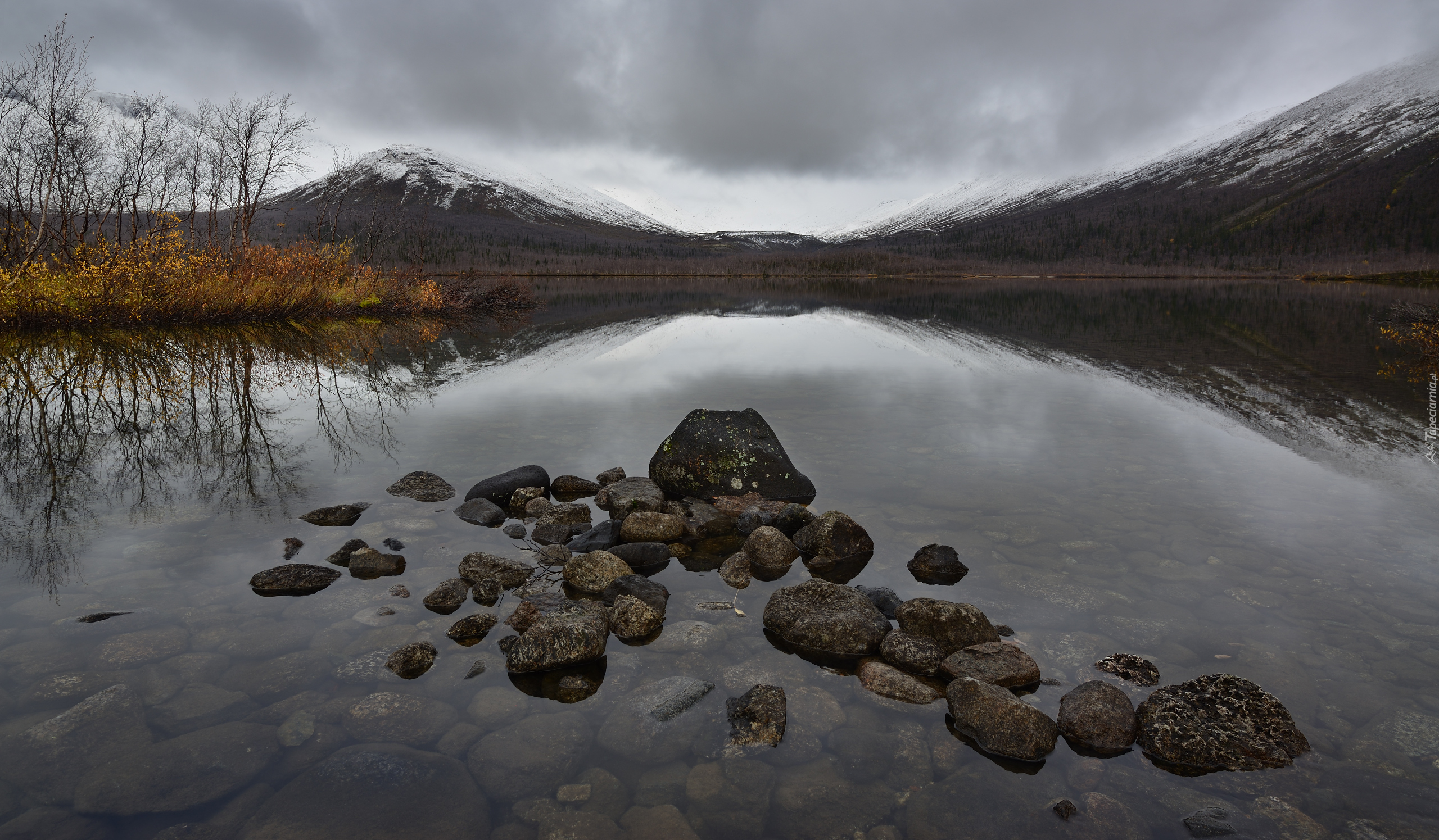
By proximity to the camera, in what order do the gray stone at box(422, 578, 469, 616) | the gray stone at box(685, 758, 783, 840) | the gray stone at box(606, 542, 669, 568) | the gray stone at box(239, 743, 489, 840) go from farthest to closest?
1. the gray stone at box(606, 542, 669, 568)
2. the gray stone at box(422, 578, 469, 616)
3. the gray stone at box(685, 758, 783, 840)
4. the gray stone at box(239, 743, 489, 840)

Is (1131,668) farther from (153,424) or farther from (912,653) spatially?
(153,424)

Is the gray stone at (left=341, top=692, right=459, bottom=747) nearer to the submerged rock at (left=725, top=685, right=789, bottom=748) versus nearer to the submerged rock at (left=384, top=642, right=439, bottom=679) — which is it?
the submerged rock at (left=384, top=642, right=439, bottom=679)

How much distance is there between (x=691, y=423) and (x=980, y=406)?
812 centimetres

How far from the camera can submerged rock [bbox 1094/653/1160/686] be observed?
4871 mm

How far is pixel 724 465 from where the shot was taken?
9227mm

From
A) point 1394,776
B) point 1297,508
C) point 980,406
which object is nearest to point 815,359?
point 980,406

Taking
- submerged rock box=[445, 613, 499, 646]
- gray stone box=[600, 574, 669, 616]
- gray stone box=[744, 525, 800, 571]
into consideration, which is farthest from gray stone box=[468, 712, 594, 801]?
gray stone box=[744, 525, 800, 571]

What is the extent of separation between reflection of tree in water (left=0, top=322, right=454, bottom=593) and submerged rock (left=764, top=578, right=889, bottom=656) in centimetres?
632

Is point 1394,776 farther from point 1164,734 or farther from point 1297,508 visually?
point 1297,508

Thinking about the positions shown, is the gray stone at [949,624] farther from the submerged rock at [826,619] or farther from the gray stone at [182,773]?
the gray stone at [182,773]

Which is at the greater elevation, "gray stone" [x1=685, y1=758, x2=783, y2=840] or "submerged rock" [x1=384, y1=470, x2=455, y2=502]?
"submerged rock" [x1=384, y1=470, x2=455, y2=502]

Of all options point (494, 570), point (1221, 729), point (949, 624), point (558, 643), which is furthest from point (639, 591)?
point (1221, 729)

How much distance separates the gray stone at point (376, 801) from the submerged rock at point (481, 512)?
393 cm

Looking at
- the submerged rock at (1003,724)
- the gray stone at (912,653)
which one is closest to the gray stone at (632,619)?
the gray stone at (912,653)
